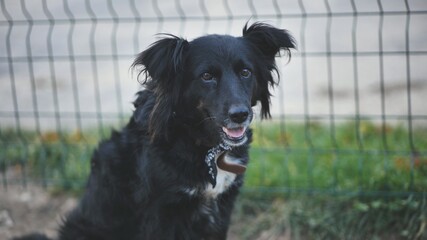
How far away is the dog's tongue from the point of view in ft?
10.6

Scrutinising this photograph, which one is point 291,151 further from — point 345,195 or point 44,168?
point 44,168

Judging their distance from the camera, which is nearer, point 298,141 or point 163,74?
point 163,74

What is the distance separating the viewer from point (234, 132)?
324cm

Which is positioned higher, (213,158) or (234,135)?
(234,135)

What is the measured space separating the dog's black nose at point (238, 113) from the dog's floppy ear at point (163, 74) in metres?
0.38

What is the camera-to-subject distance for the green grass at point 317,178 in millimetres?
4207

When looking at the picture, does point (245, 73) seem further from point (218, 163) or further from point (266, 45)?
point (218, 163)

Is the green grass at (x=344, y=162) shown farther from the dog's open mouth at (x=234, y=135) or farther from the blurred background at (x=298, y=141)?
the dog's open mouth at (x=234, y=135)

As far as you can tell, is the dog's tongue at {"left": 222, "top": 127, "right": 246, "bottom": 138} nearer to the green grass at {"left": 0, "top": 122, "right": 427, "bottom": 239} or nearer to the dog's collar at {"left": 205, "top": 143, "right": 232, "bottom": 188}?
the dog's collar at {"left": 205, "top": 143, "right": 232, "bottom": 188}

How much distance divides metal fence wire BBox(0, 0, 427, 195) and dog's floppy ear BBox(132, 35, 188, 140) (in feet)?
2.94

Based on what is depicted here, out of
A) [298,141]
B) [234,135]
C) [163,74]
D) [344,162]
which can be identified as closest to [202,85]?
[163,74]

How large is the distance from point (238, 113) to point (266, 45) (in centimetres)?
67

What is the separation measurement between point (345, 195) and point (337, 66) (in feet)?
11.7

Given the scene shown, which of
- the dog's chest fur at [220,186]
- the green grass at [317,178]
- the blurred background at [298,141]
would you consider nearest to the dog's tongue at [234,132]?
the dog's chest fur at [220,186]
